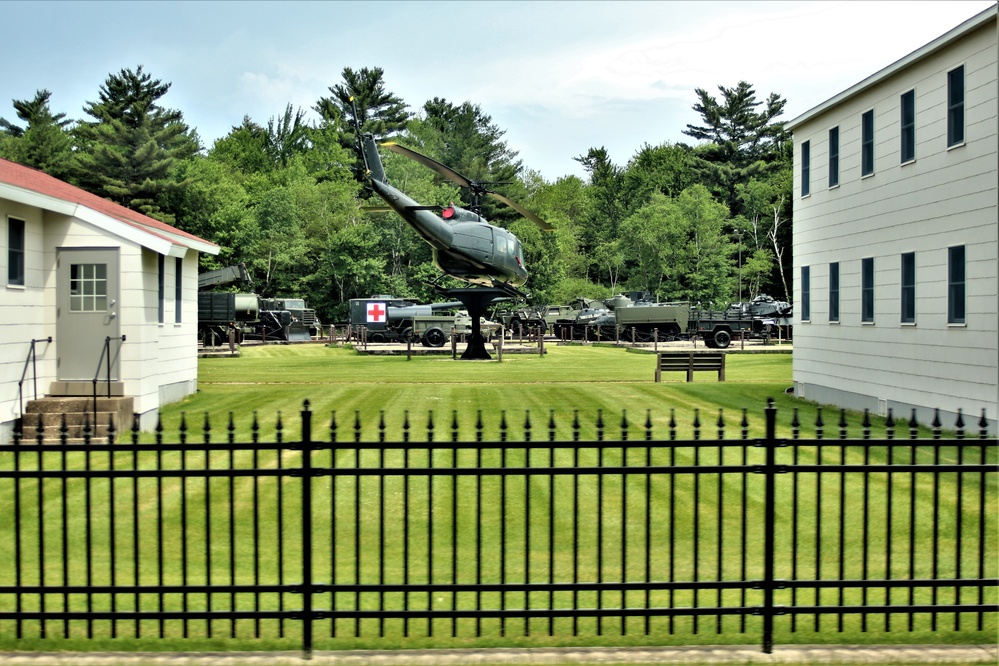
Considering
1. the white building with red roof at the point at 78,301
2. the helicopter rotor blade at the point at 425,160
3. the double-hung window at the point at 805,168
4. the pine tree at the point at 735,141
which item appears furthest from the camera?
the pine tree at the point at 735,141

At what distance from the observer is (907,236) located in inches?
698

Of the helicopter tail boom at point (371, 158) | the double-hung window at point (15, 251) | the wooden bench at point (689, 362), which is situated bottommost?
the wooden bench at point (689, 362)

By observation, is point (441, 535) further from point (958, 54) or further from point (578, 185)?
point (578, 185)

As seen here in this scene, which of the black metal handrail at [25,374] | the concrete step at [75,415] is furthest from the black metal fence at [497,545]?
the black metal handrail at [25,374]

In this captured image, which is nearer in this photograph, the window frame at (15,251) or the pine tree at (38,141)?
the window frame at (15,251)

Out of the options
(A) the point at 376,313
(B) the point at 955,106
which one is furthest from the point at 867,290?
(A) the point at 376,313

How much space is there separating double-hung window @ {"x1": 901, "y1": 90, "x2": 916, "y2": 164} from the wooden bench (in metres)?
10.3

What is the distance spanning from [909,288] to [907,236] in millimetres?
962

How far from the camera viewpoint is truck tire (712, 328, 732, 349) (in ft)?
155

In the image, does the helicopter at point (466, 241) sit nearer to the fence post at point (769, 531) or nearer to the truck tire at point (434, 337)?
the truck tire at point (434, 337)

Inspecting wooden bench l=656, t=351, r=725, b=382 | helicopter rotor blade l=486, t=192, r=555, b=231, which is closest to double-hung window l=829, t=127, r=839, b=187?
wooden bench l=656, t=351, r=725, b=382

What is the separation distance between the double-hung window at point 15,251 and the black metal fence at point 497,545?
3758 mm

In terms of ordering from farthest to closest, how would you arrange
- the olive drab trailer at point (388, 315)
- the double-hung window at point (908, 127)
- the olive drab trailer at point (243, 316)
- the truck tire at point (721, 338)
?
the olive drab trailer at point (388, 315) → the truck tire at point (721, 338) → the olive drab trailer at point (243, 316) → the double-hung window at point (908, 127)

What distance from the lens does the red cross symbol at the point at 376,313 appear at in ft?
183
